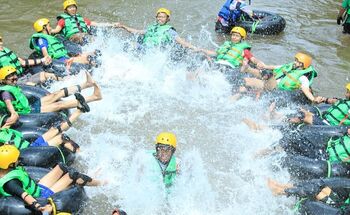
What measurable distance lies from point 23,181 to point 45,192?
1.52 feet

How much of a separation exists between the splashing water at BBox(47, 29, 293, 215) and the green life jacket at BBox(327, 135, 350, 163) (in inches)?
34.1

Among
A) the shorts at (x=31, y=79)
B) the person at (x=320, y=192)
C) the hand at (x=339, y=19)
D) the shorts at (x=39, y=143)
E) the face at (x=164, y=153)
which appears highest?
the face at (x=164, y=153)

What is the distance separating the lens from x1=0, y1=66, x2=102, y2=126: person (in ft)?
23.4

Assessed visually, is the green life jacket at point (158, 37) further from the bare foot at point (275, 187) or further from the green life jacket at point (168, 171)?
the bare foot at point (275, 187)

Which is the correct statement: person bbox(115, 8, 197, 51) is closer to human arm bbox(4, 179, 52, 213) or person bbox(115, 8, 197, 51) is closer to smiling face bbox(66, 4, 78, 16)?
smiling face bbox(66, 4, 78, 16)

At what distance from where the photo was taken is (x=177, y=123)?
28.6 feet

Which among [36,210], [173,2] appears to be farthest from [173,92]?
[173,2]

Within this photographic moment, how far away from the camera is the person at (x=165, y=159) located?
19.9 ft

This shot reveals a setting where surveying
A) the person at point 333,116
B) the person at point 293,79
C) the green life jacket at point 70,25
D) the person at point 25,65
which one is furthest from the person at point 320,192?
the green life jacket at point 70,25

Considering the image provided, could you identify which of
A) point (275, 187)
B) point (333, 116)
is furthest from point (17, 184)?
point (333, 116)

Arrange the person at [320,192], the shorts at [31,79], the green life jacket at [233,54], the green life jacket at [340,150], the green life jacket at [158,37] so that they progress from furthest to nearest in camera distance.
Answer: the green life jacket at [158,37], the green life jacket at [233,54], the shorts at [31,79], the green life jacket at [340,150], the person at [320,192]

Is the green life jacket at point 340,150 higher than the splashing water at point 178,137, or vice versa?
the green life jacket at point 340,150

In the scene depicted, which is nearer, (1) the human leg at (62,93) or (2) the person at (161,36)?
(1) the human leg at (62,93)

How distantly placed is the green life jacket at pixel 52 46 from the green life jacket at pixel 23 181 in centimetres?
487
